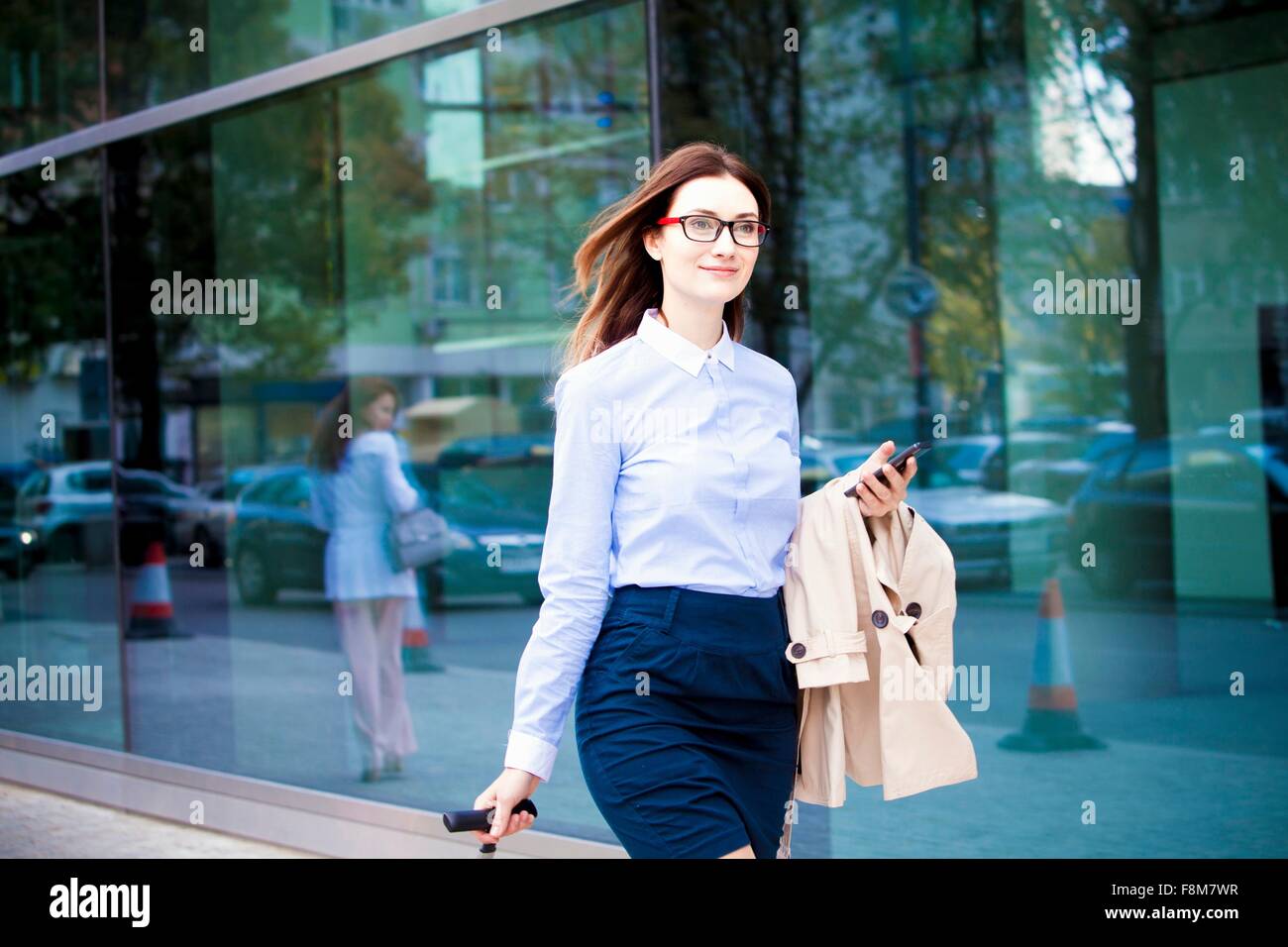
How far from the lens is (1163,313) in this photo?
5305 mm

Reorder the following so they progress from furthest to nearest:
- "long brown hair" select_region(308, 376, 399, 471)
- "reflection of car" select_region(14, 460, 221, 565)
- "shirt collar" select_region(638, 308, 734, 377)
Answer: "reflection of car" select_region(14, 460, 221, 565), "long brown hair" select_region(308, 376, 399, 471), "shirt collar" select_region(638, 308, 734, 377)

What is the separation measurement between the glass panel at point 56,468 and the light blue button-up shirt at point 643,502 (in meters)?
5.47

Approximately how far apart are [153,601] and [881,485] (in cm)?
547

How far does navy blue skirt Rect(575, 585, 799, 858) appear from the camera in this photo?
8.16ft

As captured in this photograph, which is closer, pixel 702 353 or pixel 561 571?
pixel 561 571

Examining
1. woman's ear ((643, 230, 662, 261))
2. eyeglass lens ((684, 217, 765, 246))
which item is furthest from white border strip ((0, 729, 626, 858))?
eyeglass lens ((684, 217, 765, 246))

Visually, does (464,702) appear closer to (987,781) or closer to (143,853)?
(143,853)

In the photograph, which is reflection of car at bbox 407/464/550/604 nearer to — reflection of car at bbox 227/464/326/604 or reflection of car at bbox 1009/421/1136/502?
reflection of car at bbox 227/464/326/604

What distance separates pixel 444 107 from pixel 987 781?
3547mm

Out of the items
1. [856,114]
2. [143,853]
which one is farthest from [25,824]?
[856,114]

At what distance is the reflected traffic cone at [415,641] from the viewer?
20.7 feet

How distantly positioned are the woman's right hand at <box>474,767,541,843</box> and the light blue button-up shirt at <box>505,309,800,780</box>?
0.09 feet

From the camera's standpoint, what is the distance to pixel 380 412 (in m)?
6.38

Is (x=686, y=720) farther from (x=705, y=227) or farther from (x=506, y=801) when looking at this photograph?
(x=705, y=227)
